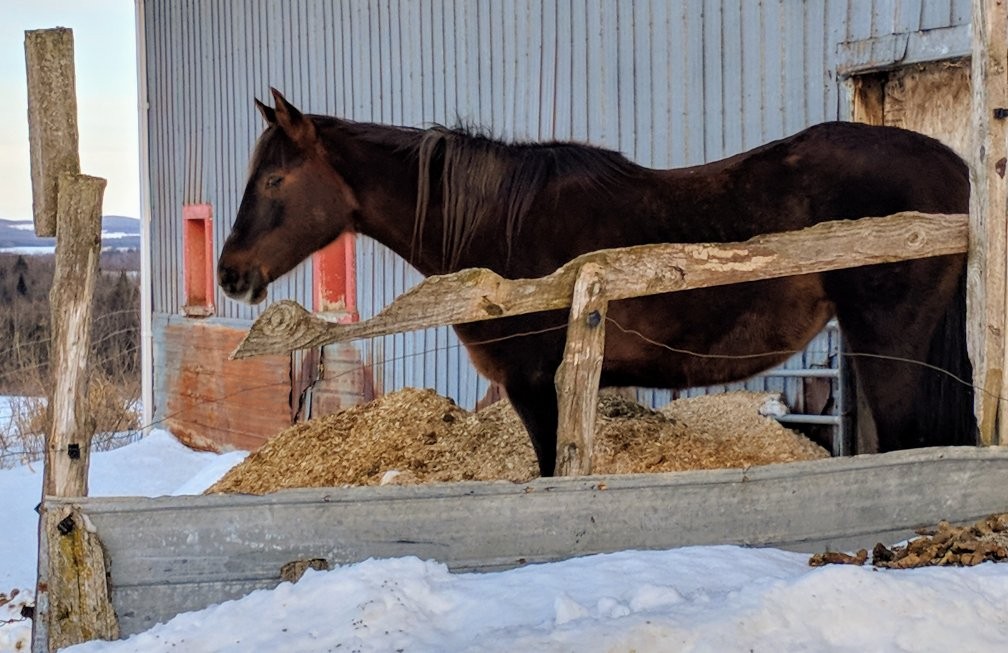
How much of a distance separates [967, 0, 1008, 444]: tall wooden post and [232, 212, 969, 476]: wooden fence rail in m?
0.14

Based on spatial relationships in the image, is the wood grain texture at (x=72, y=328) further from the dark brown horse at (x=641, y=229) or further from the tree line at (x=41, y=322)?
the tree line at (x=41, y=322)

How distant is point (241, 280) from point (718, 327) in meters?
2.27

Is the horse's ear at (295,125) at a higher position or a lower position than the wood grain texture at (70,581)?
higher

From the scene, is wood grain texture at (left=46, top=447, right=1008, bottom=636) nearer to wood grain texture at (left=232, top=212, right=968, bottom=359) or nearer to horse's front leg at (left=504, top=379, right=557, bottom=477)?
wood grain texture at (left=232, top=212, right=968, bottom=359)

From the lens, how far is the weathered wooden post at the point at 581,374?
11.7 feet

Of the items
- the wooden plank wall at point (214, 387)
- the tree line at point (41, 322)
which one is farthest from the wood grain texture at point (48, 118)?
the tree line at point (41, 322)

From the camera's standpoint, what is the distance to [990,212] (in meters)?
3.92

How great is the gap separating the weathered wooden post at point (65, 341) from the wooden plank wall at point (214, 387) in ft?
22.4

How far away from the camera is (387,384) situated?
9641 mm

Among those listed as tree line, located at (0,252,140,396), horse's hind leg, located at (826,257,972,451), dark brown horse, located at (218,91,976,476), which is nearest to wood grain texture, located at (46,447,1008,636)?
horse's hind leg, located at (826,257,972,451)

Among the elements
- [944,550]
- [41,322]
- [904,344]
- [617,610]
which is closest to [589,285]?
[617,610]

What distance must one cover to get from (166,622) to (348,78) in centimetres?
762

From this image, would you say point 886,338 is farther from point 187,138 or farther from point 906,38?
point 187,138

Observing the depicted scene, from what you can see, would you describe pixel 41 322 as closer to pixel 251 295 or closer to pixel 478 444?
pixel 478 444
